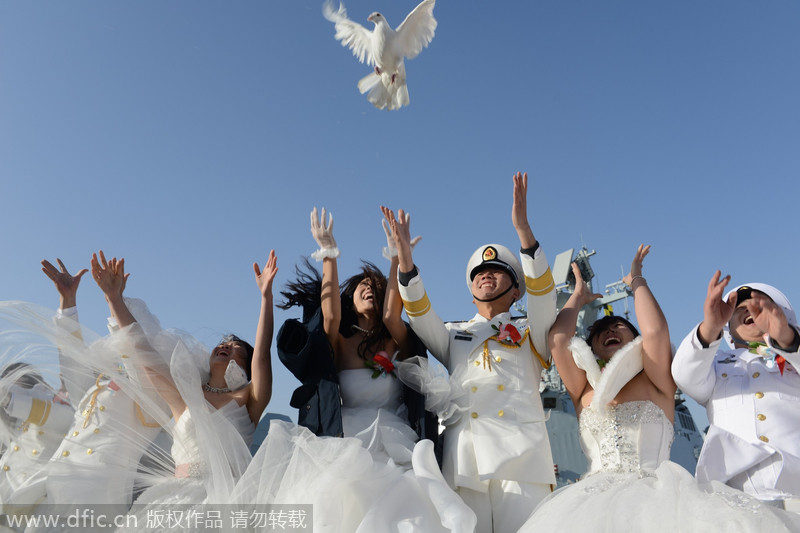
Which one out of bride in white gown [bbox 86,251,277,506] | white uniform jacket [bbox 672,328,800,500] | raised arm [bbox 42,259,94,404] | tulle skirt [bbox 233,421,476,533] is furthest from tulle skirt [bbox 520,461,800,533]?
raised arm [bbox 42,259,94,404]

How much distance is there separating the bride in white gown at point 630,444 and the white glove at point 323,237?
5.64 ft

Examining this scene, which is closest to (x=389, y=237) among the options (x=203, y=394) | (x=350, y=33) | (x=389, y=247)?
(x=389, y=247)

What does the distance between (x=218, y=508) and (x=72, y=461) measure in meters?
1.15

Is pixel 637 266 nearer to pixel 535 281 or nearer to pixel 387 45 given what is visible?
pixel 535 281

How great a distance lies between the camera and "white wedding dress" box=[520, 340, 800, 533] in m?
2.25

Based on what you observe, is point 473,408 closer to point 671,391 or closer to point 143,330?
point 671,391

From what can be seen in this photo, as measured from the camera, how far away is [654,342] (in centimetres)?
340

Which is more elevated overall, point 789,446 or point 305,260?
point 305,260

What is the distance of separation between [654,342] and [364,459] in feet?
6.12

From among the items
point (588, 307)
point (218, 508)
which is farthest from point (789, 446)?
point (588, 307)


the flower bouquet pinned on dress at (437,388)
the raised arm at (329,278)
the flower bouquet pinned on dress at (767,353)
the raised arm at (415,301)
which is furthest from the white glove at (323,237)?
the flower bouquet pinned on dress at (767,353)

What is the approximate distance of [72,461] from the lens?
341 cm

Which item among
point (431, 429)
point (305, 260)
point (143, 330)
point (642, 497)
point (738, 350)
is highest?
point (305, 260)

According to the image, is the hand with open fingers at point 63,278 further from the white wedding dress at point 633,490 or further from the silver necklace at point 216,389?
the white wedding dress at point 633,490
